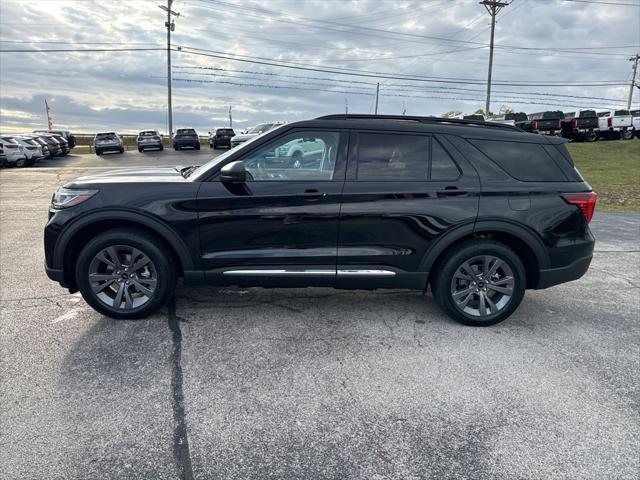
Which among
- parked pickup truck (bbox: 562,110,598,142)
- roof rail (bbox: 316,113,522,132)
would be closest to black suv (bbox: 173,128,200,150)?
parked pickup truck (bbox: 562,110,598,142)

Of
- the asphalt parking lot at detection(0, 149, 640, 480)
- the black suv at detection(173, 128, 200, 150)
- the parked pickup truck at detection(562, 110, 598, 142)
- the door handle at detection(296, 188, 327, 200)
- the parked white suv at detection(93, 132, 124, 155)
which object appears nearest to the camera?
the asphalt parking lot at detection(0, 149, 640, 480)

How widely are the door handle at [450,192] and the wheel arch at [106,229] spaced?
2200 millimetres

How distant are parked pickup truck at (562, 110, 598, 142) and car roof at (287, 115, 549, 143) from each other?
30.5 m

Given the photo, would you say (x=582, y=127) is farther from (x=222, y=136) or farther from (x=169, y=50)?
(x=169, y=50)

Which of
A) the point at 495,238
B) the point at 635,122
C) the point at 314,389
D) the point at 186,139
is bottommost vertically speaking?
the point at 314,389

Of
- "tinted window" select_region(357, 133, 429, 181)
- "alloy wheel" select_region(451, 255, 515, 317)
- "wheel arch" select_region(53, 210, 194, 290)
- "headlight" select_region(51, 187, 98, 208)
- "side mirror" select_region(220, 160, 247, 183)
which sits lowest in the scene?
"alloy wheel" select_region(451, 255, 515, 317)

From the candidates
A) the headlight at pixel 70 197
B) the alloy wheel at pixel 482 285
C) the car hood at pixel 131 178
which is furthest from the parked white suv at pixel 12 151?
the alloy wheel at pixel 482 285

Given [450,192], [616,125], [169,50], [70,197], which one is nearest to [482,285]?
[450,192]

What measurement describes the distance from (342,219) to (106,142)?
3317cm

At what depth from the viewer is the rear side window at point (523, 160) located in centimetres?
412

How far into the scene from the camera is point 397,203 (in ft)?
13.0

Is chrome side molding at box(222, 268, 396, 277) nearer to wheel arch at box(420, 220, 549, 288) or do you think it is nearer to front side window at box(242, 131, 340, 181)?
wheel arch at box(420, 220, 549, 288)

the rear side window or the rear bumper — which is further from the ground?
the rear side window

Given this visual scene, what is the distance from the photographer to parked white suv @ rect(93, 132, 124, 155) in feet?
107
